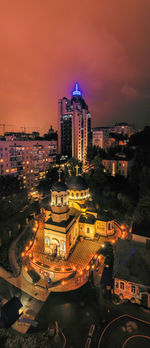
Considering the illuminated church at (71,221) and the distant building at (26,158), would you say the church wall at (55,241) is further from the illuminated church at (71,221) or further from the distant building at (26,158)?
the distant building at (26,158)

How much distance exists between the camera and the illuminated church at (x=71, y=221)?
22.3 metres

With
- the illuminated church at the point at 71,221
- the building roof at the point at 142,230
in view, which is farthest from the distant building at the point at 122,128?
the building roof at the point at 142,230

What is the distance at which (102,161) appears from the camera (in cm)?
4925

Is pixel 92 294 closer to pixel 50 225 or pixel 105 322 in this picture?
pixel 105 322

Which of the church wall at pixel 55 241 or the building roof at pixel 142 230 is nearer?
the building roof at pixel 142 230

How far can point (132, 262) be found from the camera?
17.0 meters

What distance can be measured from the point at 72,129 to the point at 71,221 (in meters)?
63.2

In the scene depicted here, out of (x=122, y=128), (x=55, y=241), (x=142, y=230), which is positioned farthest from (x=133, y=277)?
(x=122, y=128)

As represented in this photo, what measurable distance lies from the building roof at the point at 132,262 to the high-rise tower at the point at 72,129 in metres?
63.4

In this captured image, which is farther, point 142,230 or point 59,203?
point 59,203

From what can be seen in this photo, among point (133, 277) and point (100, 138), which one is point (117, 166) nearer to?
point (133, 277)

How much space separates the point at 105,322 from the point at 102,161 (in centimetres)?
3943

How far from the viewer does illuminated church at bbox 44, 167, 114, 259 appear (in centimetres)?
2233

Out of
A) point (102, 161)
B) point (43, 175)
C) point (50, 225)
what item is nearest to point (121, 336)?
point (50, 225)
